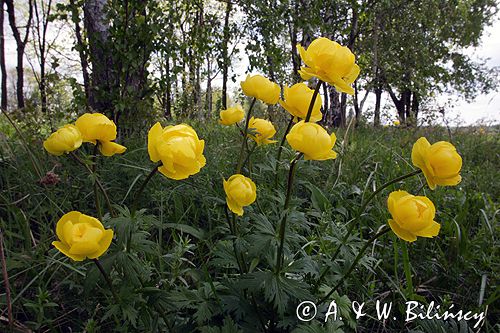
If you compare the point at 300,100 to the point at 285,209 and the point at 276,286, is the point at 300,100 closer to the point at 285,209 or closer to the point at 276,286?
the point at 285,209

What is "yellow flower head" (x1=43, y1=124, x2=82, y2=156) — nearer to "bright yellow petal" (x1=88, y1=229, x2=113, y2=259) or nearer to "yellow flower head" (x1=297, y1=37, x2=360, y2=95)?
"bright yellow petal" (x1=88, y1=229, x2=113, y2=259)

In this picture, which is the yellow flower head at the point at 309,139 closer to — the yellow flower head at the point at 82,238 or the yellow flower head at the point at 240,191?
the yellow flower head at the point at 240,191

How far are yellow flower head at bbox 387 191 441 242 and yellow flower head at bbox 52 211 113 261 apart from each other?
55cm

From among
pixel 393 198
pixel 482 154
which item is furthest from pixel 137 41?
pixel 482 154

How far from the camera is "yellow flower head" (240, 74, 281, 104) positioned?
3.35 feet

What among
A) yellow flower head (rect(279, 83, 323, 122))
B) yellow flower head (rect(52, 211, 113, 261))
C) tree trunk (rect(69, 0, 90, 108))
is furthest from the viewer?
tree trunk (rect(69, 0, 90, 108))

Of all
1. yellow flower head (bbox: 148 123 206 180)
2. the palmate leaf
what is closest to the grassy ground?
the palmate leaf

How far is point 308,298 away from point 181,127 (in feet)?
1.50

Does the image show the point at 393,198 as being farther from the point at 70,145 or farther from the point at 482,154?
the point at 482,154

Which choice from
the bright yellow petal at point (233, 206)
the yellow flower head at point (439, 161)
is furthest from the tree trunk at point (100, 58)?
the yellow flower head at point (439, 161)

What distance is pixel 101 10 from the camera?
2660 mm

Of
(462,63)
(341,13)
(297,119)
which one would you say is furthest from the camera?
(462,63)

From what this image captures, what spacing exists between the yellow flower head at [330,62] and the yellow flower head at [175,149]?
0.33 m

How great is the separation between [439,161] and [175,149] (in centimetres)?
52
